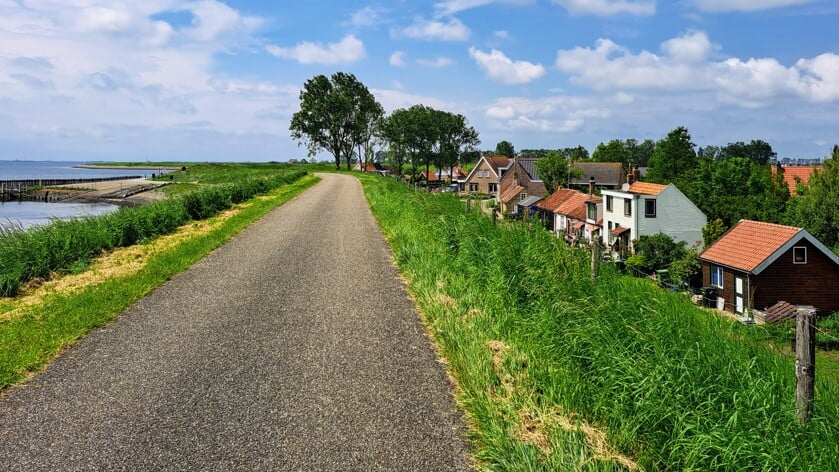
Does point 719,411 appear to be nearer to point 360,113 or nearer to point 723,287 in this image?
point 723,287

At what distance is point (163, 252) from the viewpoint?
1513 cm

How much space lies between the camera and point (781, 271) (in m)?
29.0

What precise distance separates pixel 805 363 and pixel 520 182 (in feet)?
276

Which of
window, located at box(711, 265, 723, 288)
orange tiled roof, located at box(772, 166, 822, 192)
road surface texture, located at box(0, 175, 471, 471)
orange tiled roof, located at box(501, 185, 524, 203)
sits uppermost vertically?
orange tiled roof, located at box(772, 166, 822, 192)

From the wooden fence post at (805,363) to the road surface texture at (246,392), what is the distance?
106 inches

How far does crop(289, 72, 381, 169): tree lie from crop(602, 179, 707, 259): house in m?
53.8

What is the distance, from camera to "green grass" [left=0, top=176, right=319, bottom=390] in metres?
7.07

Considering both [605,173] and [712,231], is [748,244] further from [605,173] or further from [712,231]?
[605,173]

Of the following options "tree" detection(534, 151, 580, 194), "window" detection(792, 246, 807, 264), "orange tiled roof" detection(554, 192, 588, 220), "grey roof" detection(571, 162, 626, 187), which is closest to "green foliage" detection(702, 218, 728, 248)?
"orange tiled roof" detection(554, 192, 588, 220)

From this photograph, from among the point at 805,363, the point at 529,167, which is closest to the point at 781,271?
the point at 805,363

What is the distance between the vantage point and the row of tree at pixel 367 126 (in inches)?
3497

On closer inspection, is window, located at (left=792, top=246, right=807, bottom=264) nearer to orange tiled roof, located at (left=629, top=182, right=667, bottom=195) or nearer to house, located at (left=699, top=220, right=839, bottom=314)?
house, located at (left=699, top=220, right=839, bottom=314)

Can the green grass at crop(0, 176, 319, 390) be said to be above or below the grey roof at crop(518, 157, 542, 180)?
below

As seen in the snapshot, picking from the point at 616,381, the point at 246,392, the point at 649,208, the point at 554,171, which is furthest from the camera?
the point at 554,171
